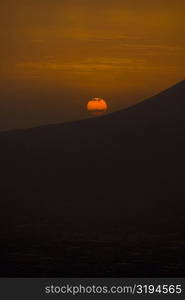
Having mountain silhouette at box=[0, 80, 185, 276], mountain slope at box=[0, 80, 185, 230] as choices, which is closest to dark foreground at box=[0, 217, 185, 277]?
mountain silhouette at box=[0, 80, 185, 276]

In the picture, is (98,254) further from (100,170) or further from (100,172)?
(100,172)

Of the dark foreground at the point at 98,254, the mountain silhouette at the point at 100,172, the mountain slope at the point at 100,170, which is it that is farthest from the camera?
the mountain slope at the point at 100,170

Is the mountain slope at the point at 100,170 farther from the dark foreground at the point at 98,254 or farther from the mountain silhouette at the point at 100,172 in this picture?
the dark foreground at the point at 98,254

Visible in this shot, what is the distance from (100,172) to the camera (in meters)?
45.3

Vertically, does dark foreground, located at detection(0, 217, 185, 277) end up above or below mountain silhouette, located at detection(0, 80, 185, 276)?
below

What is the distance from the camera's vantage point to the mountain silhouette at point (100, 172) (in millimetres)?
37719

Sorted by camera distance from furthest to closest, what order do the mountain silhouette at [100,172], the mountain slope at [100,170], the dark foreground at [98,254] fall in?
the mountain slope at [100,170]
the mountain silhouette at [100,172]
the dark foreground at [98,254]

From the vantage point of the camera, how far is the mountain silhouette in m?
37.7

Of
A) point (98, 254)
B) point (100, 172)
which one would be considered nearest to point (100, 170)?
point (100, 172)

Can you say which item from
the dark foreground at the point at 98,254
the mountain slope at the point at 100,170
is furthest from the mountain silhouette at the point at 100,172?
the dark foreground at the point at 98,254

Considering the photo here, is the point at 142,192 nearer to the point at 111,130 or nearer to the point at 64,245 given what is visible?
the point at 111,130

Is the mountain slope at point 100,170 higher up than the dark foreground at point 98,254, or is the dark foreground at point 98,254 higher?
the mountain slope at point 100,170

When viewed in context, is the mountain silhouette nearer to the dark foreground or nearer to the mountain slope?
the mountain slope

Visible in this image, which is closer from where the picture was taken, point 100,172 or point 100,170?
point 100,170
